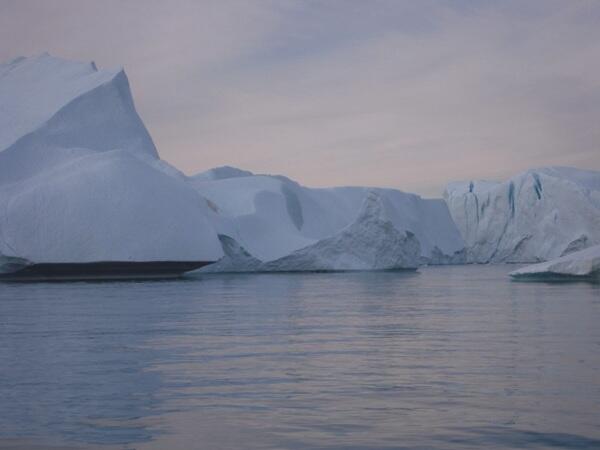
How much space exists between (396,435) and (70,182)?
25633 millimetres

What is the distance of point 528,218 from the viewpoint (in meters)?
58.6

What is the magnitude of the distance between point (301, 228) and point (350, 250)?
334 inches

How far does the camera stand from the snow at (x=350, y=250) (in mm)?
35469

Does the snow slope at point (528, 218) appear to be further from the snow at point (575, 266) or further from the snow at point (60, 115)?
the snow at point (575, 266)

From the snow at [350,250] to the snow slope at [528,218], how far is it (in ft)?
72.3

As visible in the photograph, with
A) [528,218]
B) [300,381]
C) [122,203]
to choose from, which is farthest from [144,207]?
[528,218]

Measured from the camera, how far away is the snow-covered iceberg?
3569 centimetres

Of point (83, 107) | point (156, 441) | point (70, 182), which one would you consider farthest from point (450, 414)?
point (83, 107)

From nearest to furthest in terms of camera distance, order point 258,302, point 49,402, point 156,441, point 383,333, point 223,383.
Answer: point 156,441
point 49,402
point 223,383
point 383,333
point 258,302

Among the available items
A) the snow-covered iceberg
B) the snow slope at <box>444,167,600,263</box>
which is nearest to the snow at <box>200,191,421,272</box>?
the snow-covered iceberg

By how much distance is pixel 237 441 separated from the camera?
13.4 ft

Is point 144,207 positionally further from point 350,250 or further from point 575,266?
point 575,266

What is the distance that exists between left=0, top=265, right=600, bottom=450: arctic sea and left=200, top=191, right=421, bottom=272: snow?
23584 mm

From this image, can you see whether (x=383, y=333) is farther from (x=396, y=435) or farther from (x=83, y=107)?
(x=83, y=107)
